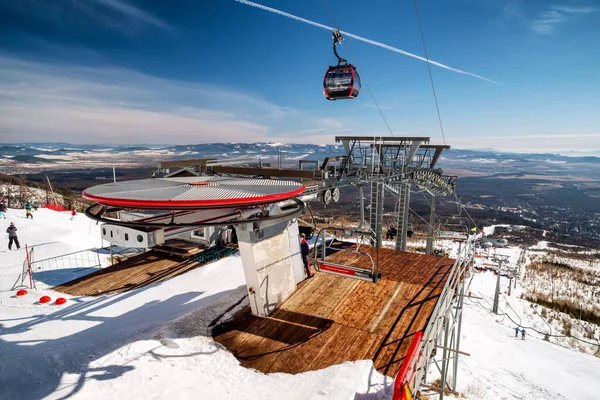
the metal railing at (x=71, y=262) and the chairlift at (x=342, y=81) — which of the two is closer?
the chairlift at (x=342, y=81)

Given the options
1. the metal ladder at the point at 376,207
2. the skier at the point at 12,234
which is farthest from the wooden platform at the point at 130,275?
the metal ladder at the point at 376,207

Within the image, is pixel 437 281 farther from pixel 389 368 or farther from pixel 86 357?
pixel 86 357

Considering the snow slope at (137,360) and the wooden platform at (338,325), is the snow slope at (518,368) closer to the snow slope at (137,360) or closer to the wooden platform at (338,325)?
the wooden platform at (338,325)

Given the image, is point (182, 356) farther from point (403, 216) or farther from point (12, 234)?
point (12, 234)

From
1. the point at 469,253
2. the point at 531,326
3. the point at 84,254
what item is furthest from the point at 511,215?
the point at 84,254

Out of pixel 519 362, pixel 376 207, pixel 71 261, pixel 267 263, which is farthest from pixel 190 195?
pixel 71 261
